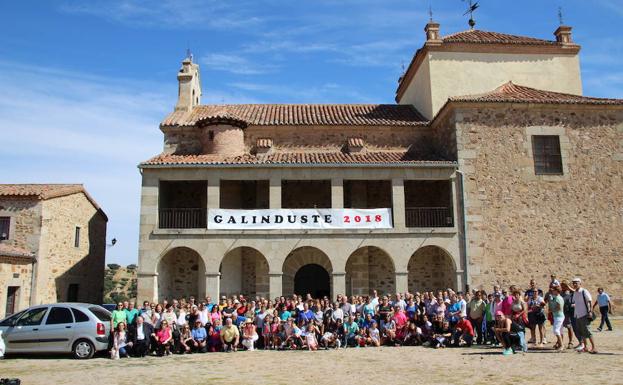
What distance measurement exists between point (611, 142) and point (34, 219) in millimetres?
19522

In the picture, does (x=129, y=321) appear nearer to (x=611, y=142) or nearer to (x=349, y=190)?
(x=349, y=190)

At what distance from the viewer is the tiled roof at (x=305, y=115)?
63.7 feet

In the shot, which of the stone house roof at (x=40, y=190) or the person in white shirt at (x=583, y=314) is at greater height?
the stone house roof at (x=40, y=190)

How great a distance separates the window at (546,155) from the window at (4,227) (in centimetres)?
Answer: 1764

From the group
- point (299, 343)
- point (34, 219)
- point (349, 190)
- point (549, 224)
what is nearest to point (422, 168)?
point (349, 190)

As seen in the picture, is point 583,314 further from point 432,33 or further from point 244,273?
point 432,33

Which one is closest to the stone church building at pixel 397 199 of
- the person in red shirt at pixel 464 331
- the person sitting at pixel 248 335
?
the person sitting at pixel 248 335

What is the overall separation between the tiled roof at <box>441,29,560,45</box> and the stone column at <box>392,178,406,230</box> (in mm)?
6954

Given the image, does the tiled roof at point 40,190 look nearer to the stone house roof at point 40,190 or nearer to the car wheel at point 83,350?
the stone house roof at point 40,190

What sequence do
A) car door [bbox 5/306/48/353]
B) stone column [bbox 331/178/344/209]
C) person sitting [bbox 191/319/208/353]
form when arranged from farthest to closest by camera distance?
stone column [bbox 331/178/344/209] < person sitting [bbox 191/319/208/353] < car door [bbox 5/306/48/353]

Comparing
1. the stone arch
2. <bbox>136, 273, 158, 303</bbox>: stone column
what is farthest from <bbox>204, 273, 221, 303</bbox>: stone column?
the stone arch

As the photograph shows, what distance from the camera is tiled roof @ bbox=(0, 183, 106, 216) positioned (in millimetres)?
17672

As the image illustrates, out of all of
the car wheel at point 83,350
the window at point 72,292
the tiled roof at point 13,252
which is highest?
the tiled roof at point 13,252

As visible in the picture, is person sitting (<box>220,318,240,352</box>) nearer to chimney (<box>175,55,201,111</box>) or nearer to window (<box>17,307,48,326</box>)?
window (<box>17,307,48,326</box>)
